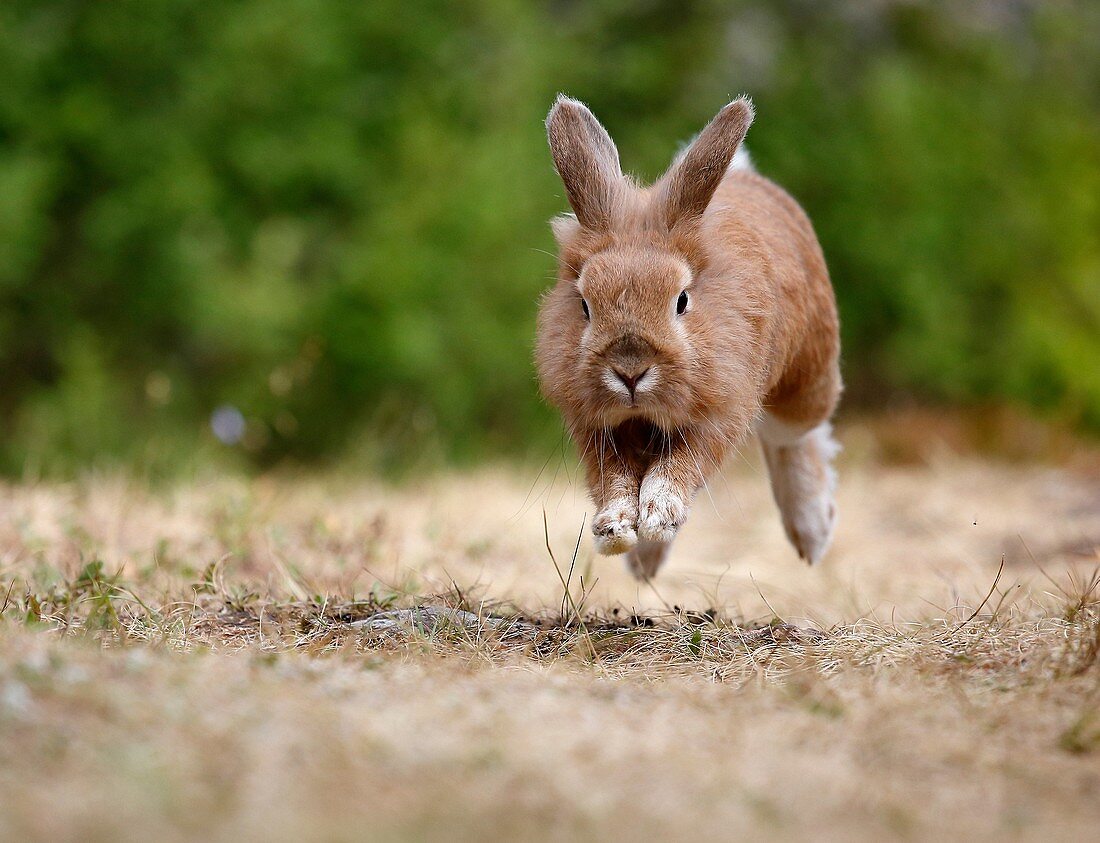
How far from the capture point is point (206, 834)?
219 cm

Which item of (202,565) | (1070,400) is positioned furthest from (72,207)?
(1070,400)

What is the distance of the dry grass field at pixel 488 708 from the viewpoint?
237cm

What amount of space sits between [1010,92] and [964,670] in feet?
46.9

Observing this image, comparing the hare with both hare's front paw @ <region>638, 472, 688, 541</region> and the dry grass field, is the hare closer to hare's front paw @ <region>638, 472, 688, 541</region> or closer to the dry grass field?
hare's front paw @ <region>638, 472, 688, 541</region>

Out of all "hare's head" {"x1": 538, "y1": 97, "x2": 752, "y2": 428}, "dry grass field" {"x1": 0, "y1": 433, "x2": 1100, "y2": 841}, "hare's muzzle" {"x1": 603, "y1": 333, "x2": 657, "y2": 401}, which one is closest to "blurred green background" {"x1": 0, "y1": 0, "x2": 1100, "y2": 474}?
"dry grass field" {"x1": 0, "y1": 433, "x2": 1100, "y2": 841}

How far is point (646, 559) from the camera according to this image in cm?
521

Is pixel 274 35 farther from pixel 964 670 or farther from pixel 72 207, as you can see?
pixel 964 670

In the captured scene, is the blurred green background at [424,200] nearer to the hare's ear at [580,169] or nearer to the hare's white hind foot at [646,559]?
the hare's white hind foot at [646,559]

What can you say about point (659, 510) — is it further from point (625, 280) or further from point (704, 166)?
point (704, 166)

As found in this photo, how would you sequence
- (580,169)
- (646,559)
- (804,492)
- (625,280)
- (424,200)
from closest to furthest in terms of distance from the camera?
(625,280) → (580,169) → (646,559) → (804,492) → (424,200)

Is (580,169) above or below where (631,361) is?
above

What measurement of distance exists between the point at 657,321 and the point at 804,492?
2002mm

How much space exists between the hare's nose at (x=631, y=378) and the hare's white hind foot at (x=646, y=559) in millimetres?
1385

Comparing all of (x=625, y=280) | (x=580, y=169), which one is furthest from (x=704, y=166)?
(x=625, y=280)
